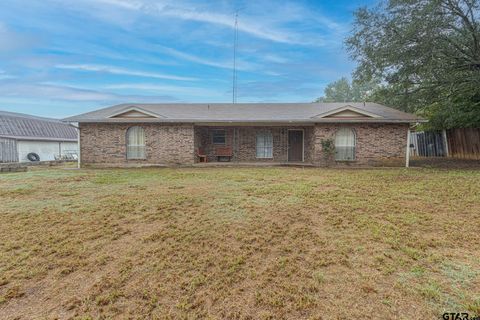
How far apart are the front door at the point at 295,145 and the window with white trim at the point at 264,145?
3.80 ft

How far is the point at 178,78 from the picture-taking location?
24.6 meters

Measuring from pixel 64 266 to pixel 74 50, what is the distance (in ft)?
60.4

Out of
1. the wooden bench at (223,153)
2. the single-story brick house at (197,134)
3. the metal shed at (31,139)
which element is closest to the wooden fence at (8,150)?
the metal shed at (31,139)

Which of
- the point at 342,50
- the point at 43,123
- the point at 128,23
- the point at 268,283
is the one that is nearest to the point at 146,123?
the point at 128,23

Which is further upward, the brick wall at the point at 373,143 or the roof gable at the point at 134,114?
the roof gable at the point at 134,114

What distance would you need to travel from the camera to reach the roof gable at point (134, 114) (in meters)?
13.3

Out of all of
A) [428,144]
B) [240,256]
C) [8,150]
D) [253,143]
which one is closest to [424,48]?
[253,143]

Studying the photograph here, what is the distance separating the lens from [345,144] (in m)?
13.6

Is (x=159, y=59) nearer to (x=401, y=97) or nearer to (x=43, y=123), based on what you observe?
(x=43, y=123)

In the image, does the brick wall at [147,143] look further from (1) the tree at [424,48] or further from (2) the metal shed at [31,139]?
(1) the tree at [424,48]

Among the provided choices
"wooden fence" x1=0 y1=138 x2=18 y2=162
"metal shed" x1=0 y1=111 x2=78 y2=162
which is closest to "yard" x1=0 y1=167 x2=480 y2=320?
"wooden fence" x1=0 y1=138 x2=18 y2=162

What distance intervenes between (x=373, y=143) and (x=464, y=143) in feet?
22.8

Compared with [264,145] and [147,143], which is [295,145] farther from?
[147,143]

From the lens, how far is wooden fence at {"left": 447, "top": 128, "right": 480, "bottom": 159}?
580 inches
